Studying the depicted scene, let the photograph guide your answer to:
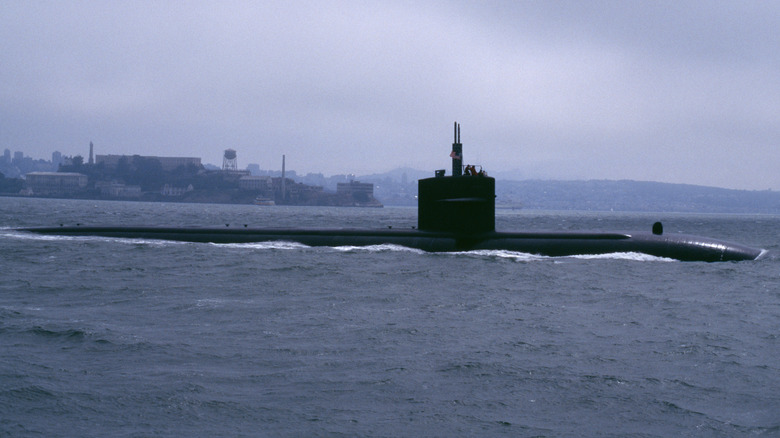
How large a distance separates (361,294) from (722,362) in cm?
890

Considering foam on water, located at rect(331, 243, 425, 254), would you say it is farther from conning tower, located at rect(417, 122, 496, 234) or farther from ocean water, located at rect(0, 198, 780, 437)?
ocean water, located at rect(0, 198, 780, 437)

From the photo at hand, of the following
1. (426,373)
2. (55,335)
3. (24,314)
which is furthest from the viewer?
(24,314)

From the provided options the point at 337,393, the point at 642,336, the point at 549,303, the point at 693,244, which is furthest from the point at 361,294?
the point at 693,244

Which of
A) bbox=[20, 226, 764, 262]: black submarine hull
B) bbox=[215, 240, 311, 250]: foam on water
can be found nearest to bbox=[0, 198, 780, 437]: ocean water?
bbox=[20, 226, 764, 262]: black submarine hull

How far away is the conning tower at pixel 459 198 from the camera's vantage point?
25.7 m

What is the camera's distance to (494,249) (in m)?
26.1

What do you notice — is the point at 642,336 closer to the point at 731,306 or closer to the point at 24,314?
the point at 731,306

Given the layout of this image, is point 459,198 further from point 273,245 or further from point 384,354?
point 384,354

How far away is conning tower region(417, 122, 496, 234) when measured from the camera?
2570 centimetres

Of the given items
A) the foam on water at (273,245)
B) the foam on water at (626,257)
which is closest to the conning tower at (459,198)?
the foam on water at (626,257)

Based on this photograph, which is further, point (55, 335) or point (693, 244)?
point (693, 244)

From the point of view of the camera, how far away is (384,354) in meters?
11.5

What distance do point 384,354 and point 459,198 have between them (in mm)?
15096

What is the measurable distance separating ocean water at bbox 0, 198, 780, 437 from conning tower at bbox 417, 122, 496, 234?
4.38 metres
